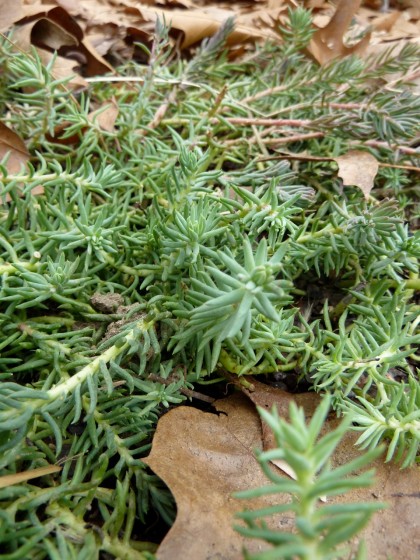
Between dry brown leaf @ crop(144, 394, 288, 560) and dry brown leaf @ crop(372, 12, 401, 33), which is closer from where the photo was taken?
dry brown leaf @ crop(144, 394, 288, 560)

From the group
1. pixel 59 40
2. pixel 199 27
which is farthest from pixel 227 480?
pixel 199 27

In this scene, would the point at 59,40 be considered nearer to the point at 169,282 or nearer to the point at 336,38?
the point at 336,38

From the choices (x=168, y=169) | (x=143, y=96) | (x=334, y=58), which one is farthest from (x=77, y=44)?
(x=334, y=58)

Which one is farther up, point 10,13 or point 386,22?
point 10,13

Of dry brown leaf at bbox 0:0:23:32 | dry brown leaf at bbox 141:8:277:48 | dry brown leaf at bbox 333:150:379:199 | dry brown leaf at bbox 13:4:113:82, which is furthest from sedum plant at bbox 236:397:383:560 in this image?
dry brown leaf at bbox 141:8:277:48

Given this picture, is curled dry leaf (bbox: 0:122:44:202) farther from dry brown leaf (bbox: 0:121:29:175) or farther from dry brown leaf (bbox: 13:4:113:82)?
dry brown leaf (bbox: 13:4:113:82)

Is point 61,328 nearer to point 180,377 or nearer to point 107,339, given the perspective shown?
point 107,339
